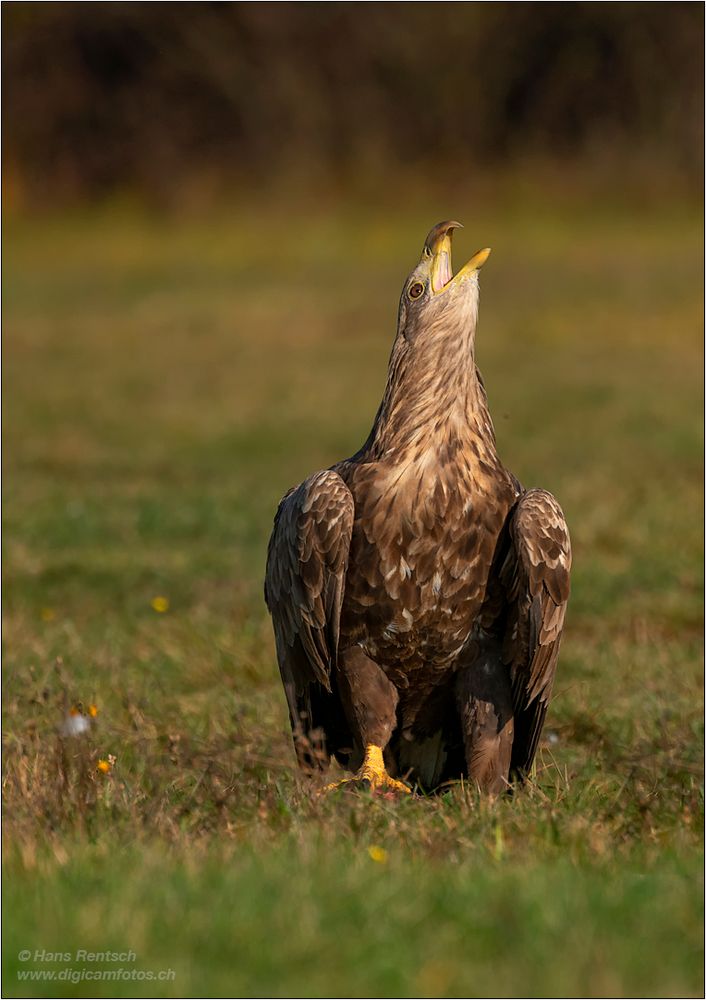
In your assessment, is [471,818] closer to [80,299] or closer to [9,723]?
[9,723]

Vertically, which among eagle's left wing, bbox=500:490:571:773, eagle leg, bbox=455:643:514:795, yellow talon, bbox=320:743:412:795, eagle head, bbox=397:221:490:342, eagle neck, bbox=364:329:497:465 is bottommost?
yellow talon, bbox=320:743:412:795

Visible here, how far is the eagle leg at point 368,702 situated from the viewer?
18.0 feet

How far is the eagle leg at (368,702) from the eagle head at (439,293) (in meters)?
1.10

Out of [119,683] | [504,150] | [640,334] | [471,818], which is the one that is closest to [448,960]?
[471,818]

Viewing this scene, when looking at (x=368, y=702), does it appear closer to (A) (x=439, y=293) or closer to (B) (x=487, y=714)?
(B) (x=487, y=714)

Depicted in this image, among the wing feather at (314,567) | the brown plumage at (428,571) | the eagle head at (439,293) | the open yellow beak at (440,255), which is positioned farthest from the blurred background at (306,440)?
the open yellow beak at (440,255)

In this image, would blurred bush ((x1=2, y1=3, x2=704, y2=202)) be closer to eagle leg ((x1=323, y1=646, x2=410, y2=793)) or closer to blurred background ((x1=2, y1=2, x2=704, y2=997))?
blurred background ((x1=2, y1=2, x2=704, y2=997))

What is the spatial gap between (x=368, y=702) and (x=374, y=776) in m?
0.25

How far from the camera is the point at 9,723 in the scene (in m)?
6.08

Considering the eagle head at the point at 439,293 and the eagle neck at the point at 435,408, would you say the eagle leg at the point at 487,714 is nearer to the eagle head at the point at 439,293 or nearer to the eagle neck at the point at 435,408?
the eagle neck at the point at 435,408

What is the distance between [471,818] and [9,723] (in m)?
2.11

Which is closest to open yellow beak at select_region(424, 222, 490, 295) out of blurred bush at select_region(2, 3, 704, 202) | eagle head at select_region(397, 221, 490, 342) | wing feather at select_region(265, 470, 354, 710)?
eagle head at select_region(397, 221, 490, 342)

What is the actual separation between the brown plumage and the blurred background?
12.7 inches

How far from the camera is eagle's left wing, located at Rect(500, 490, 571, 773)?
5.19m
